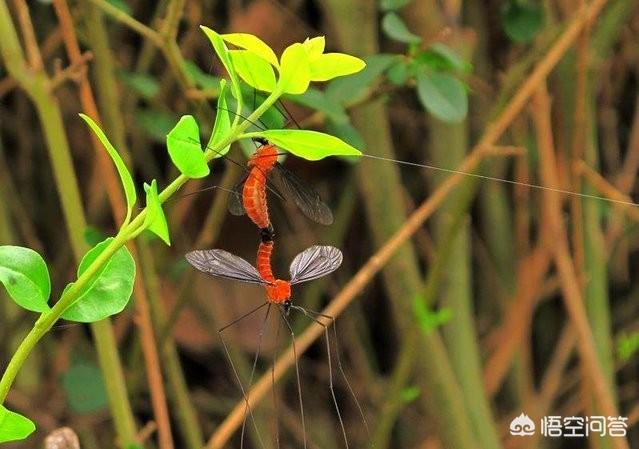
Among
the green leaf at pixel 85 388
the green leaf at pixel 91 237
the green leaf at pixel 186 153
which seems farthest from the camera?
the green leaf at pixel 85 388

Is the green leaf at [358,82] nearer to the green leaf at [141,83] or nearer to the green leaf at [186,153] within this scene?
the green leaf at [141,83]

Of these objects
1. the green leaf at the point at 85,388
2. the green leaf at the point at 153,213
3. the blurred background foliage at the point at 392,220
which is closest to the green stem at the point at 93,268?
the green leaf at the point at 153,213

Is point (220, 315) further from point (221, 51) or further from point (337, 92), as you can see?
point (221, 51)

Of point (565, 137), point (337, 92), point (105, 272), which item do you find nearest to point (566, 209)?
point (565, 137)

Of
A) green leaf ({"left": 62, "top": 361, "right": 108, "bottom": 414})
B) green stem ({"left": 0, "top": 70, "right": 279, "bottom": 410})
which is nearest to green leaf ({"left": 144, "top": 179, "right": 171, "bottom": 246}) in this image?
green stem ({"left": 0, "top": 70, "right": 279, "bottom": 410})


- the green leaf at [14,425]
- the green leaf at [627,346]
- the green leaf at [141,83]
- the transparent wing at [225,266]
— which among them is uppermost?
the green leaf at [141,83]

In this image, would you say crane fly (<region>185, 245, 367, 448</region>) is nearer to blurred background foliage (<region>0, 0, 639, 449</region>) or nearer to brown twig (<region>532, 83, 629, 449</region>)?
blurred background foliage (<region>0, 0, 639, 449</region>)
